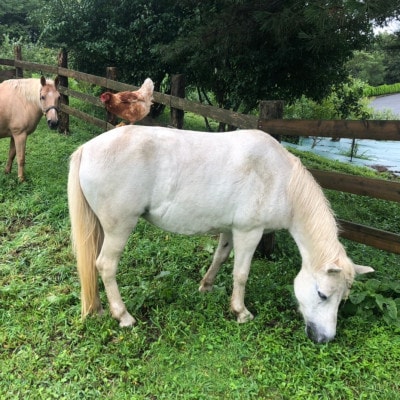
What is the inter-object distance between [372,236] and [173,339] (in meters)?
1.93

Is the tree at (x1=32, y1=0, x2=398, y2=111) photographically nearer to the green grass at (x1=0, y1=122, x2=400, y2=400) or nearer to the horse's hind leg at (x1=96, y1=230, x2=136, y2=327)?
the green grass at (x1=0, y1=122, x2=400, y2=400)

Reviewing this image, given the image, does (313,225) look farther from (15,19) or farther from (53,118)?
(15,19)

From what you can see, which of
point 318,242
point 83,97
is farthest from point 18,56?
point 318,242

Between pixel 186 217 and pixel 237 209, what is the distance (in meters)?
0.40

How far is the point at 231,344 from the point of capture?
2.65m

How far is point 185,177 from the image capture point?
271 centimetres

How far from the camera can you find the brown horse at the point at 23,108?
5.48 metres

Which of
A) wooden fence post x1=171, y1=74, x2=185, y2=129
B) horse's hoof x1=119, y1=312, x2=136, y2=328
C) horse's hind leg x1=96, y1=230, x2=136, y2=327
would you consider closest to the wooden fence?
wooden fence post x1=171, y1=74, x2=185, y2=129

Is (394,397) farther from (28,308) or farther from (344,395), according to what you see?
(28,308)

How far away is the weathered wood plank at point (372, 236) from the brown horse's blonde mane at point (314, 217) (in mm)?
650

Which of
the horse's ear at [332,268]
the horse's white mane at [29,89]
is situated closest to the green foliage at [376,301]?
the horse's ear at [332,268]

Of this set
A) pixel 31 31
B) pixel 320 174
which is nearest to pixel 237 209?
pixel 320 174

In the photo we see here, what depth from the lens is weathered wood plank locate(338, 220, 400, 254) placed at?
304 centimetres

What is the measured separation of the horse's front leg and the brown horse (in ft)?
12.9
